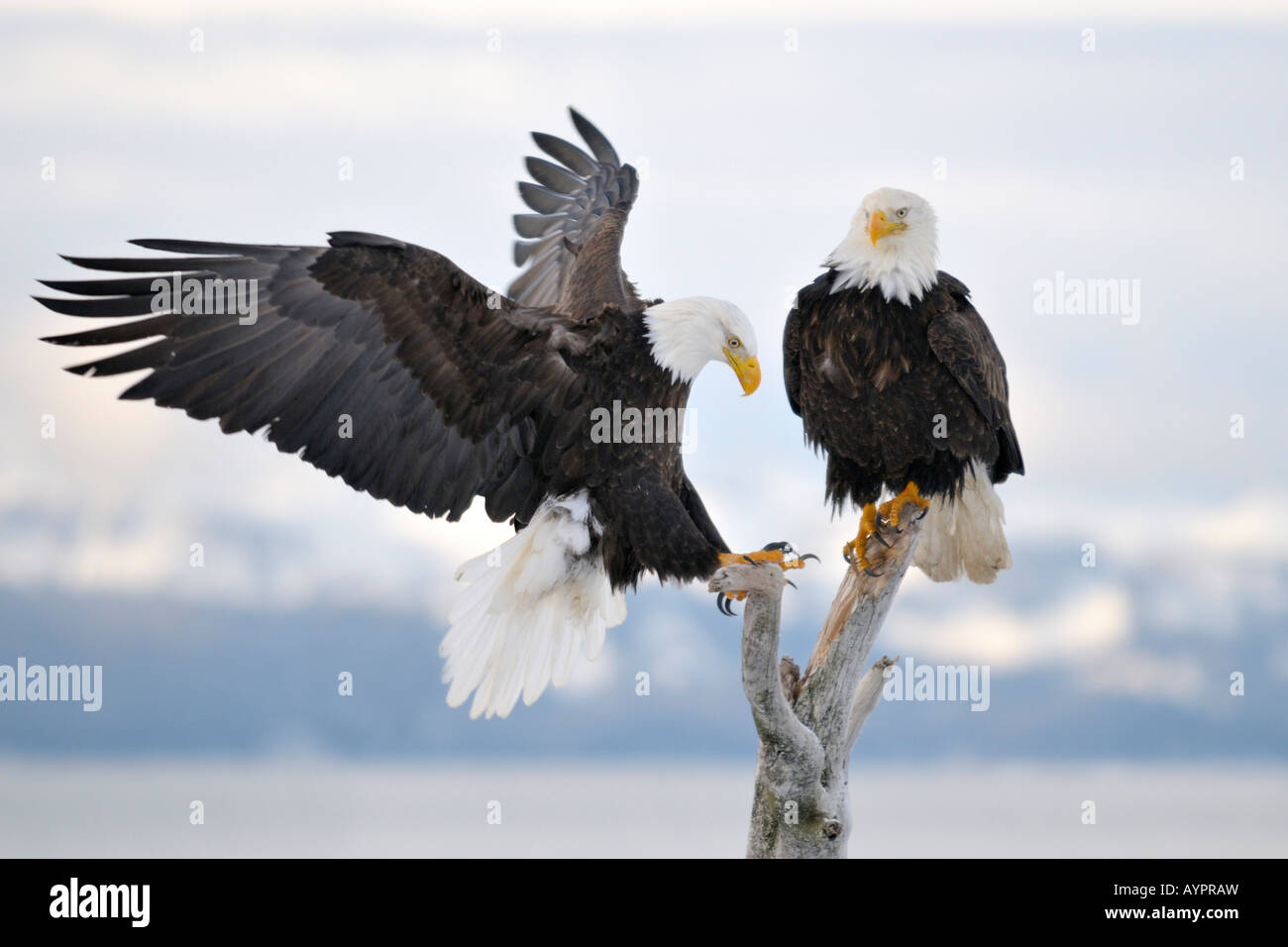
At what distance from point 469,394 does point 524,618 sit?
3.41ft

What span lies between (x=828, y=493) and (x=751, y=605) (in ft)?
2.63

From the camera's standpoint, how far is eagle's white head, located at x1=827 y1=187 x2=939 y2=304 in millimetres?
5367

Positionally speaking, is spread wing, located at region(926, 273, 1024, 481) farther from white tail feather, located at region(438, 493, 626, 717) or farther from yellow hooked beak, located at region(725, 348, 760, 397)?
white tail feather, located at region(438, 493, 626, 717)

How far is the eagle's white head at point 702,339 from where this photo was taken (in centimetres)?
528

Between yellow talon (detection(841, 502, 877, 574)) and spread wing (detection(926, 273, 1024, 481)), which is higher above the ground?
spread wing (detection(926, 273, 1024, 481))

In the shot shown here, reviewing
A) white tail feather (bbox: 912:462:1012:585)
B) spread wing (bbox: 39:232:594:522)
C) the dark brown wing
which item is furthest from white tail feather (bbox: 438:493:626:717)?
A: white tail feather (bbox: 912:462:1012:585)

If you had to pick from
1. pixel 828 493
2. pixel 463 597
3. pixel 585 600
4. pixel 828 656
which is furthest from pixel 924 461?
pixel 463 597

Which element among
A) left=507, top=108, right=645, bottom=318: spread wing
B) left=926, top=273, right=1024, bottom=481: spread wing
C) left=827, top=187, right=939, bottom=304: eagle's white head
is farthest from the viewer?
left=507, top=108, right=645, bottom=318: spread wing

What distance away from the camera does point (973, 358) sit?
17.3ft

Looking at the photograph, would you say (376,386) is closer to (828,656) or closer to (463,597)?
(463,597)

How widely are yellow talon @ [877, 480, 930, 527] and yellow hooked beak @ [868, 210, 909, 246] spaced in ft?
3.14

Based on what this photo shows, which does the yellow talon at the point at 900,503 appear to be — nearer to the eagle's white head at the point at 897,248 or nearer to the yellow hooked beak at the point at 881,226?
the eagle's white head at the point at 897,248

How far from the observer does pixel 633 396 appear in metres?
5.30

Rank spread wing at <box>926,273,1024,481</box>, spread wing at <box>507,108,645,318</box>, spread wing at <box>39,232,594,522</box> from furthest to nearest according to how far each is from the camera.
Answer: spread wing at <box>507,108,645,318</box> → spread wing at <box>926,273,1024,481</box> → spread wing at <box>39,232,594,522</box>
